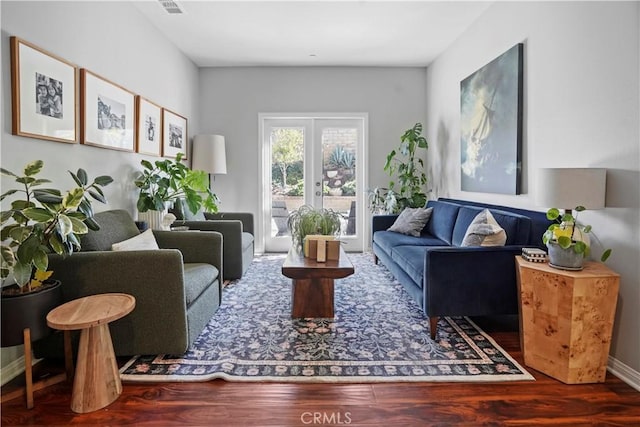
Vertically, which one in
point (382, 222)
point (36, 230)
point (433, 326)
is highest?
point (36, 230)

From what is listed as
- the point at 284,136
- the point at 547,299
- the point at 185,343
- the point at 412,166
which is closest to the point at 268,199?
the point at 284,136

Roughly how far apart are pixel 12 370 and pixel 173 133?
298cm

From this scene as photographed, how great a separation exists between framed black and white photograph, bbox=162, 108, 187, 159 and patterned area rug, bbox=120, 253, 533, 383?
2.06 meters

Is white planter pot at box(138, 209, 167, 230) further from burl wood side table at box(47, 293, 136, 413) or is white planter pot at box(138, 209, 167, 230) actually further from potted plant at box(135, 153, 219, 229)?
burl wood side table at box(47, 293, 136, 413)

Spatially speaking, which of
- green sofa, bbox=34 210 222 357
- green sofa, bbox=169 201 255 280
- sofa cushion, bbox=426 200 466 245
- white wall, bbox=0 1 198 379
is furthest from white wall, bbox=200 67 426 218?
green sofa, bbox=34 210 222 357

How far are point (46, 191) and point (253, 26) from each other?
9.07ft

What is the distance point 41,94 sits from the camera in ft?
7.47

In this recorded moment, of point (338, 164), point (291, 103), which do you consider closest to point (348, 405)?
point (338, 164)

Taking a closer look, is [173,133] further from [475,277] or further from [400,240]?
[475,277]

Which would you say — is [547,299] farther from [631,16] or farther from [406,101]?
[406,101]

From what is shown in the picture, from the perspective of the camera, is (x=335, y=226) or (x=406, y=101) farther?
(x=406, y=101)

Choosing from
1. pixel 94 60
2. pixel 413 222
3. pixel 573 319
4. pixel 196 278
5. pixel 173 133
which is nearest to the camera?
pixel 573 319

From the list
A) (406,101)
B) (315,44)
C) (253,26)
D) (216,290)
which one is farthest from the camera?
(406,101)

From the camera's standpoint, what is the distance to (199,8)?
11.3 feet
